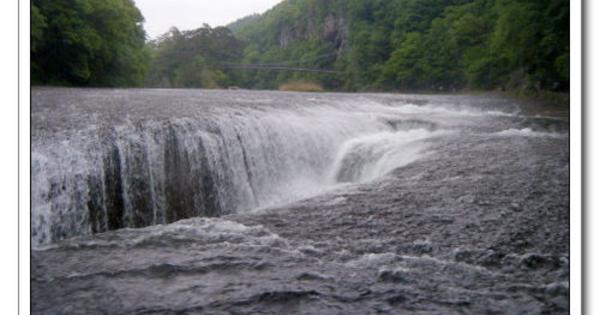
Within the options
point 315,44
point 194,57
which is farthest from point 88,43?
point 315,44

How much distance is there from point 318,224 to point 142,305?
94 cm

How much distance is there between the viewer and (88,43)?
10.2ft

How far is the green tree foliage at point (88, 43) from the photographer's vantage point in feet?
8.19

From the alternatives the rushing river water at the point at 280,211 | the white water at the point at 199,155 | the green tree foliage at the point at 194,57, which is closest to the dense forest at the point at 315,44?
the green tree foliage at the point at 194,57

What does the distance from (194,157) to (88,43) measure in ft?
3.16

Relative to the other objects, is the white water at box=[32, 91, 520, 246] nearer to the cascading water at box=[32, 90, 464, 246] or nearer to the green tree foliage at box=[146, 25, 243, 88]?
the cascading water at box=[32, 90, 464, 246]

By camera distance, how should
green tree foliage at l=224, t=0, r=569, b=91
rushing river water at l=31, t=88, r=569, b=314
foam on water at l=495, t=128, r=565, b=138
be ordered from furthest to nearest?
foam on water at l=495, t=128, r=565, b=138
green tree foliage at l=224, t=0, r=569, b=91
rushing river water at l=31, t=88, r=569, b=314

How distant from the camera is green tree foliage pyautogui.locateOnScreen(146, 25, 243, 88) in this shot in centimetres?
251

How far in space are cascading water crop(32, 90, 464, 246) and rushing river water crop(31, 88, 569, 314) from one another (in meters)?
0.01

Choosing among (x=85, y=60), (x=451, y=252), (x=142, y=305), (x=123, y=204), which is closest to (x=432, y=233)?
(x=451, y=252)

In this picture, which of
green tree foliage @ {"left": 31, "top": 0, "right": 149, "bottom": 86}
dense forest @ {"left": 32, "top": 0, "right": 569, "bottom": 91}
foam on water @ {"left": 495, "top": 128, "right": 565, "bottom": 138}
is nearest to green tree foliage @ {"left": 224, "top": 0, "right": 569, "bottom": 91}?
dense forest @ {"left": 32, "top": 0, "right": 569, "bottom": 91}

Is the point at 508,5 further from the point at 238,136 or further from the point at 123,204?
the point at 123,204

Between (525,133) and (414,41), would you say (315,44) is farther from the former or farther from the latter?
(525,133)

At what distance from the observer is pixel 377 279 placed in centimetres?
195
